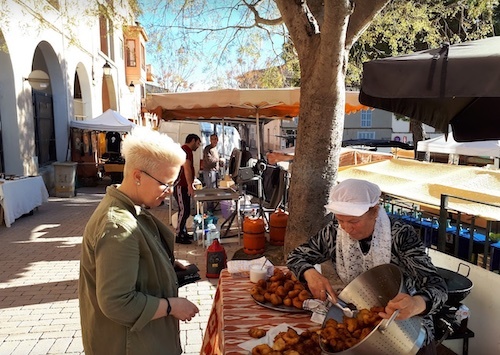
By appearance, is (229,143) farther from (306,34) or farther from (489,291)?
(489,291)

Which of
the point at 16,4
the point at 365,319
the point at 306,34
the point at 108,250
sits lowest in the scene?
the point at 365,319

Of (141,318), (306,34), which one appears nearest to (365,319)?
(141,318)

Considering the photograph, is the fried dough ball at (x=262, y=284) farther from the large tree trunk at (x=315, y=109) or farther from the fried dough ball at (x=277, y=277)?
the large tree trunk at (x=315, y=109)

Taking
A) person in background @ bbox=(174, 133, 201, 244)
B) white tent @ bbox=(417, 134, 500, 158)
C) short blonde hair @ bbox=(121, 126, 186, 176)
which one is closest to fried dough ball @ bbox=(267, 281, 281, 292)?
short blonde hair @ bbox=(121, 126, 186, 176)

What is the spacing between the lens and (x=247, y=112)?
8438 millimetres

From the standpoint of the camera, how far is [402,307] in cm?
150

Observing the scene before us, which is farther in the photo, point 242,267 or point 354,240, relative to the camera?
point 242,267

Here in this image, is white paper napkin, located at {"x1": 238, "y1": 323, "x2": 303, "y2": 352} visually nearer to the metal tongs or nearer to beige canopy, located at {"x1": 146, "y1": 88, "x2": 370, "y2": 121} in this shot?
the metal tongs

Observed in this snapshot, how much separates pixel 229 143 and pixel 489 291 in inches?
774

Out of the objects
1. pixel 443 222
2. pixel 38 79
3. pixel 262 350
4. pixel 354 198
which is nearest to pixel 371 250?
pixel 354 198

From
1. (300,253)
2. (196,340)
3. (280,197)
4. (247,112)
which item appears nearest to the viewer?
(300,253)

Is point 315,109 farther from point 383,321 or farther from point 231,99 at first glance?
point 383,321

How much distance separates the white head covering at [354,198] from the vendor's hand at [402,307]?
43cm

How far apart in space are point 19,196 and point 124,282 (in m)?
7.54
